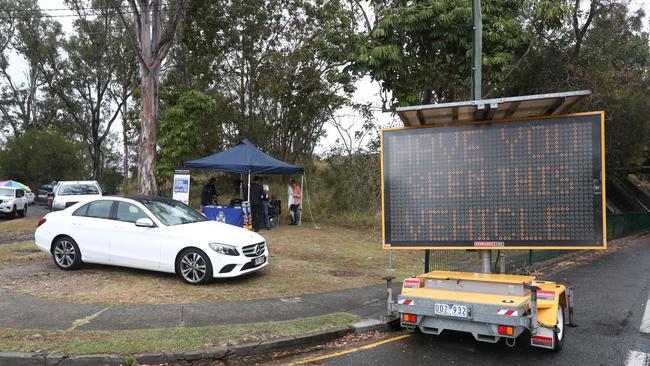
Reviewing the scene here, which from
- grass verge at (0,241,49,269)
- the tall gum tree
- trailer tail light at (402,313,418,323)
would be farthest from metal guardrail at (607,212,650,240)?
grass verge at (0,241,49,269)

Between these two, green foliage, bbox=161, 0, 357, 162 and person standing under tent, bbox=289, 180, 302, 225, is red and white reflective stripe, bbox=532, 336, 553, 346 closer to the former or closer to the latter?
person standing under tent, bbox=289, 180, 302, 225

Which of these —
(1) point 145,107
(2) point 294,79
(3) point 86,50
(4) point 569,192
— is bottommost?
(4) point 569,192

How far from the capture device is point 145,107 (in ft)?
63.1

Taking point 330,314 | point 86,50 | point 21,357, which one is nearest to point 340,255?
point 330,314

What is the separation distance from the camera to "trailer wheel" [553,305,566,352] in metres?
5.70

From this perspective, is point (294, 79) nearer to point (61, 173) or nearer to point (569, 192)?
point (569, 192)

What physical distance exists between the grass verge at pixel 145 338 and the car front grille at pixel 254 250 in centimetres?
262

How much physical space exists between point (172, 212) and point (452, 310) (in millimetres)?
6107

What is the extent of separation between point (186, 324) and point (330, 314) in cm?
203

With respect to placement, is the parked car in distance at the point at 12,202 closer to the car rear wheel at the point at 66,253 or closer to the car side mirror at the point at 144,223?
the car rear wheel at the point at 66,253

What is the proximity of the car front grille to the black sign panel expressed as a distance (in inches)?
134

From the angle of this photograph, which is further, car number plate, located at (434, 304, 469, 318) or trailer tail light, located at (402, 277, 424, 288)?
trailer tail light, located at (402, 277, 424, 288)

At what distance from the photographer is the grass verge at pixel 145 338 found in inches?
216

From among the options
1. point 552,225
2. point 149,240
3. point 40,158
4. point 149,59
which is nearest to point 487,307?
point 552,225
